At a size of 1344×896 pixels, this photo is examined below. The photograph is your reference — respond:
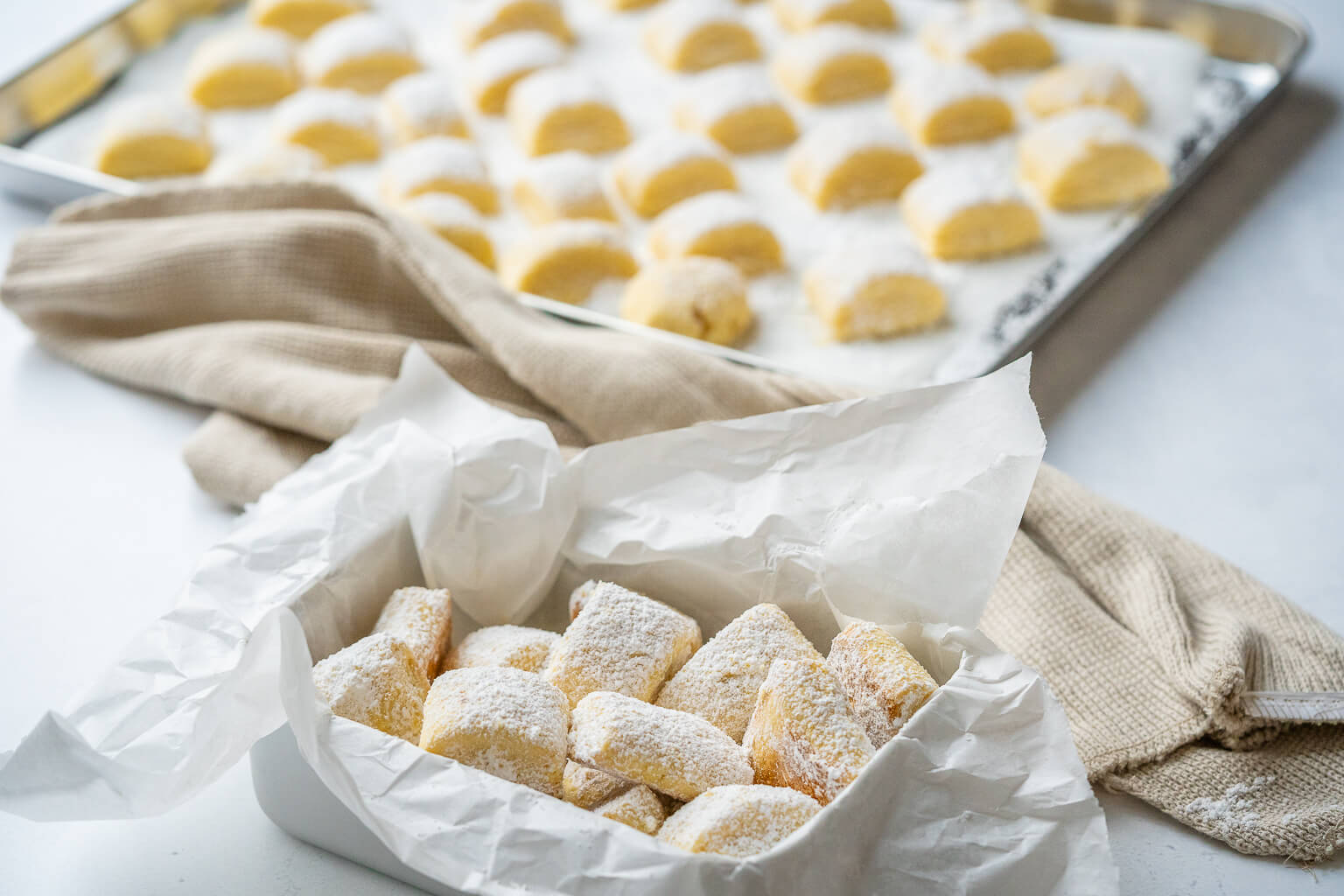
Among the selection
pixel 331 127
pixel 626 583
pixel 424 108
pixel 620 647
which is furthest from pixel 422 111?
pixel 620 647

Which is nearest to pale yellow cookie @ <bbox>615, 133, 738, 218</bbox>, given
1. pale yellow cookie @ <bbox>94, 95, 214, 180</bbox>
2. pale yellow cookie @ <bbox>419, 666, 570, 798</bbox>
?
pale yellow cookie @ <bbox>94, 95, 214, 180</bbox>

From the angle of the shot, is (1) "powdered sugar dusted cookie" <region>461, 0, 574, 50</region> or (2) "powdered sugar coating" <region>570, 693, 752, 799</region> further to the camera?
(1) "powdered sugar dusted cookie" <region>461, 0, 574, 50</region>

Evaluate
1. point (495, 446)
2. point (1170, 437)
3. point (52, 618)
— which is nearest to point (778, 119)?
point (1170, 437)

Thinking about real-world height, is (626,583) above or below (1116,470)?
above

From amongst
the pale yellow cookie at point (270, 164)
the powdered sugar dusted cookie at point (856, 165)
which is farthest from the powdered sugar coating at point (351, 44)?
the powdered sugar dusted cookie at point (856, 165)

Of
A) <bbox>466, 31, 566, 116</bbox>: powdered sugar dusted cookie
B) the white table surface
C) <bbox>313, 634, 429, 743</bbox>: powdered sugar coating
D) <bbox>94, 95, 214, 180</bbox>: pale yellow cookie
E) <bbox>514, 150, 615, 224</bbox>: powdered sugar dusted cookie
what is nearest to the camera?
<bbox>313, 634, 429, 743</bbox>: powdered sugar coating

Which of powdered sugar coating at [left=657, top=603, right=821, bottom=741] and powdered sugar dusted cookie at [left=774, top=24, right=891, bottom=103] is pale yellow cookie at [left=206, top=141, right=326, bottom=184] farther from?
powdered sugar coating at [left=657, top=603, right=821, bottom=741]

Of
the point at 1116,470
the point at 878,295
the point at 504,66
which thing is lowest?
the point at 1116,470

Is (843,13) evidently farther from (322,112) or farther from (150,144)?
(150,144)
